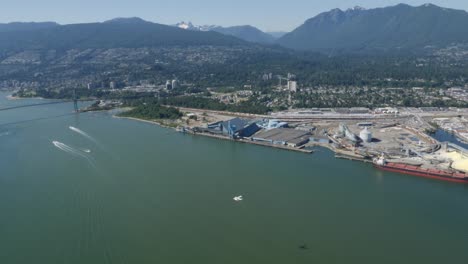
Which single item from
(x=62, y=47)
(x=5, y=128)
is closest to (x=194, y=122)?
(x=5, y=128)

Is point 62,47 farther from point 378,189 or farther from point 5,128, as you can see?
point 378,189

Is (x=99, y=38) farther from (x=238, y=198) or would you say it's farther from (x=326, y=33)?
(x=238, y=198)

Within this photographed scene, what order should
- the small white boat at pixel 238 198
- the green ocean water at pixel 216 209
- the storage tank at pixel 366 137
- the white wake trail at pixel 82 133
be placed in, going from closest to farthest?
the green ocean water at pixel 216 209
the small white boat at pixel 238 198
the storage tank at pixel 366 137
the white wake trail at pixel 82 133

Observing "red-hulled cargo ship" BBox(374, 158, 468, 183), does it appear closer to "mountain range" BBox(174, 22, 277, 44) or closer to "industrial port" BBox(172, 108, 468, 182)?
"industrial port" BBox(172, 108, 468, 182)

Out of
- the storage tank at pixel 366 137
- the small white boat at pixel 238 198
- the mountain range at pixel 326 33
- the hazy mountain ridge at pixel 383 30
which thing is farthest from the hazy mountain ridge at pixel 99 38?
the small white boat at pixel 238 198

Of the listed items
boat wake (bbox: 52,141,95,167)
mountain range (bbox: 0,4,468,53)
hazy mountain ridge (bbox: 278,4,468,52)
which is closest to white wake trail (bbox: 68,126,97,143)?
boat wake (bbox: 52,141,95,167)

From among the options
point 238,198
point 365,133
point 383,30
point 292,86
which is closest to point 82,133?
point 238,198

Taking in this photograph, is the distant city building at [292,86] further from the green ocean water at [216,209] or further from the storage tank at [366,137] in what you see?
the green ocean water at [216,209]
